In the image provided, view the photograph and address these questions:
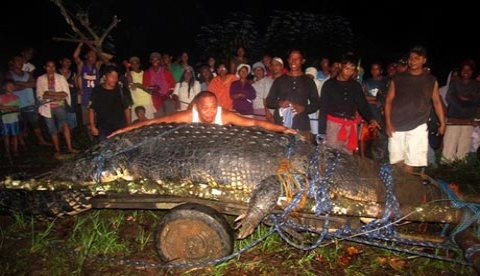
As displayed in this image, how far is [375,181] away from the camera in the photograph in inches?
145

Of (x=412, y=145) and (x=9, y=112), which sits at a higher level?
(x=9, y=112)

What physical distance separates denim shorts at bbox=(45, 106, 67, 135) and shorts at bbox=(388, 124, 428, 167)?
5.80 metres

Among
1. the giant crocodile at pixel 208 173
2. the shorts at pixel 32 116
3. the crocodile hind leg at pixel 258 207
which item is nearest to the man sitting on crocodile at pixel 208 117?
the giant crocodile at pixel 208 173

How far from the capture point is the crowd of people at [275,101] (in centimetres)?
477

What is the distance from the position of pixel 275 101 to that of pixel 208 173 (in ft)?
6.24

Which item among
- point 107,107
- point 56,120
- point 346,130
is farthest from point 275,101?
point 56,120

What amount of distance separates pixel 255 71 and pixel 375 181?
4.24m

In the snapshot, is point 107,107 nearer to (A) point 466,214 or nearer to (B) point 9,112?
(B) point 9,112

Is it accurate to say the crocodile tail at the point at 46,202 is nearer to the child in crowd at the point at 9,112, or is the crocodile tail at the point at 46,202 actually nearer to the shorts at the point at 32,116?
the child in crowd at the point at 9,112

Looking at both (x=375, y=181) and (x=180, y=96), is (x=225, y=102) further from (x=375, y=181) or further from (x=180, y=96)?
(x=375, y=181)

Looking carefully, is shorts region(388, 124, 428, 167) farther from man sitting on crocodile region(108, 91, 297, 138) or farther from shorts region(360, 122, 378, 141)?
man sitting on crocodile region(108, 91, 297, 138)

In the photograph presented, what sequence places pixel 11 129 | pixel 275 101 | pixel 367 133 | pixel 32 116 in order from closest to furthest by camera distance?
pixel 275 101 → pixel 367 133 → pixel 11 129 → pixel 32 116

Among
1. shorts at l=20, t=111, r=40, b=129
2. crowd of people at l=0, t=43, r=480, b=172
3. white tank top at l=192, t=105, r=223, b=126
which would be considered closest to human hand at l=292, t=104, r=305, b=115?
crowd of people at l=0, t=43, r=480, b=172

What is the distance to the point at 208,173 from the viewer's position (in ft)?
12.3
